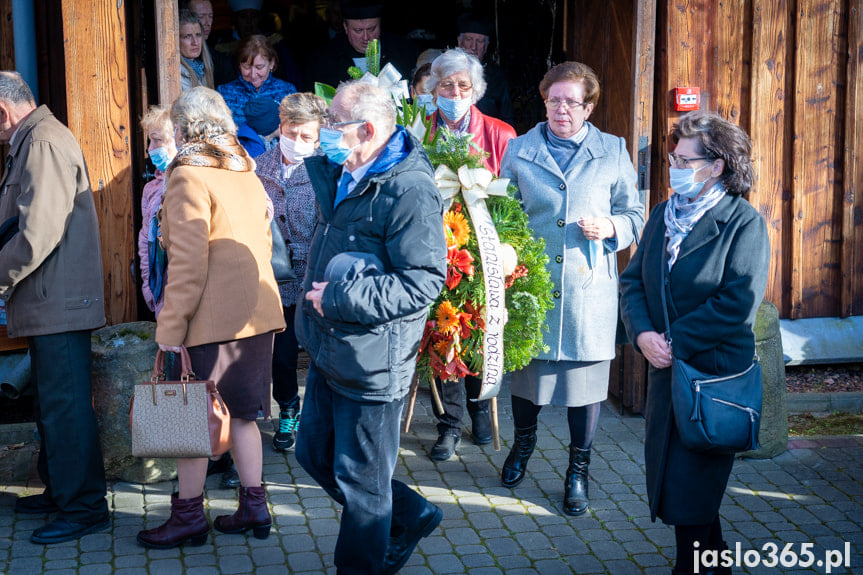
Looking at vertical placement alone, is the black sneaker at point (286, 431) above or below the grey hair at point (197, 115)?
below

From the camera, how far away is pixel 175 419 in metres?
4.03

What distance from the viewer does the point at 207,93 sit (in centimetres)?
411

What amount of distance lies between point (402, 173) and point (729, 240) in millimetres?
1273

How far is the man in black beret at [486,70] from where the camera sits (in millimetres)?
7098

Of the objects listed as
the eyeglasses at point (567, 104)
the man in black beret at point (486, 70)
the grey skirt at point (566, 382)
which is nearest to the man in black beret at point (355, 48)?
the man in black beret at point (486, 70)

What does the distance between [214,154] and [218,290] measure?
59 centimetres

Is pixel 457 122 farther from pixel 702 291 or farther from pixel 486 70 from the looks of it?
pixel 702 291

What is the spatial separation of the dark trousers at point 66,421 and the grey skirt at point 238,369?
0.52 m

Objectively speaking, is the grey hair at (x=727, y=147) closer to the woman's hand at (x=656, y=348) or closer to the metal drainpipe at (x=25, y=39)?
the woman's hand at (x=656, y=348)

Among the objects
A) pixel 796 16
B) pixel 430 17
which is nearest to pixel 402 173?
pixel 796 16

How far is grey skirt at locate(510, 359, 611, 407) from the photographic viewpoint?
4781 mm

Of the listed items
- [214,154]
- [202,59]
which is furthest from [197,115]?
[202,59]

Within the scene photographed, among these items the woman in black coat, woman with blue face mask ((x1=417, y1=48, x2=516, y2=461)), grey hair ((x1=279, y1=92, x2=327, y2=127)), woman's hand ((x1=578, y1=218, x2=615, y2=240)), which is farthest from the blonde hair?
the woman in black coat

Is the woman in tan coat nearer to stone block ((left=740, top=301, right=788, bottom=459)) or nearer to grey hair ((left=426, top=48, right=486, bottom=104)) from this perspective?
grey hair ((left=426, top=48, right=486, bottom=104))
